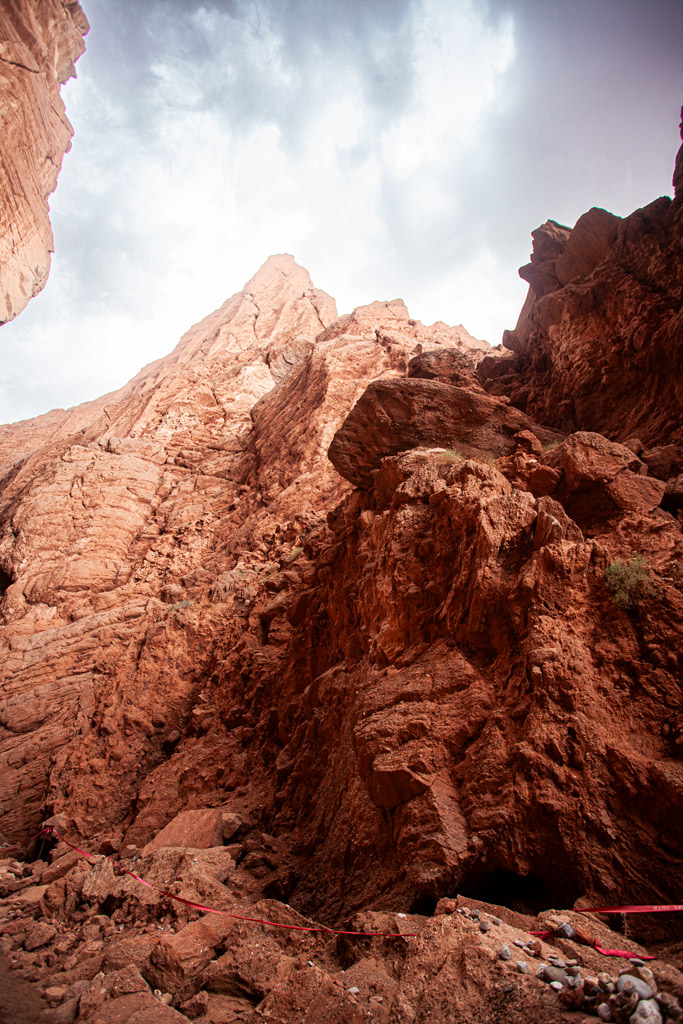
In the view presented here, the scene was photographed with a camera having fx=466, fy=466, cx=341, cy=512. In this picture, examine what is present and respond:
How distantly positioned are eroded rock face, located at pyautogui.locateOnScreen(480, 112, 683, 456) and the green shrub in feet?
18.2

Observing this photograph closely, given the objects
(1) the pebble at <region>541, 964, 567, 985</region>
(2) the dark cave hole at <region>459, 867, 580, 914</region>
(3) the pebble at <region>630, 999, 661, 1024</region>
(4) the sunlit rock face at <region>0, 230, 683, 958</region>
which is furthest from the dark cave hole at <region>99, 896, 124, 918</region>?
(3) the pebble at <region>630, 999, 661, 1024</region>

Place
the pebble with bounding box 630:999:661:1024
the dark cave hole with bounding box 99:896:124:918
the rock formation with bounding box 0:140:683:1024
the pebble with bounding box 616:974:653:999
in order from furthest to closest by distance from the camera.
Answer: the dark cave hole with bounding box 99:896:124:918
the rock formation with bounding box 0:140:683:1024
the pebble with bounding box 616:974:653:999
the pebble with bounding box 630:999:661:1024

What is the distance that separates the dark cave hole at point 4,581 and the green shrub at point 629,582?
20553mm

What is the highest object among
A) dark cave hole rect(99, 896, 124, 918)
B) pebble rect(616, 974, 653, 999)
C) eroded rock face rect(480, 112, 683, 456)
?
eroded rock face rect(480, 112, 683, 456)

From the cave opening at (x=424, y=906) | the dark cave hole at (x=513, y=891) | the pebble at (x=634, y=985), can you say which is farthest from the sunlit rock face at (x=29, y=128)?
the pebble at (x=634, y=985)

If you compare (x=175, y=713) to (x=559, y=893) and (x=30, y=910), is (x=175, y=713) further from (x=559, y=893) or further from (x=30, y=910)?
A: (x=559, y=893)

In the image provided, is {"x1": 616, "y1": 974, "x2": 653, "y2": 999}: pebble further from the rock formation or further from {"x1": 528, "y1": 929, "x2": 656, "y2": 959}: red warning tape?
{"x1": 528, "y1": 929, "x2": 656, "y2": 959}: red warning tape

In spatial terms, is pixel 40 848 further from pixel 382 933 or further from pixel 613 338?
pixel 613 338

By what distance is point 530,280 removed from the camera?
17625 millimetres

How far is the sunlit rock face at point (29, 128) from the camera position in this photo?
768 cm

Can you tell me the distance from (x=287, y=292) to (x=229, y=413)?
28.0 metres

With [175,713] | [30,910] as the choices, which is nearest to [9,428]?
[175,713]

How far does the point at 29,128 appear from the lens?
840 centimetres

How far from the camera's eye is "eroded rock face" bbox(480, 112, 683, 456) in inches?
407
